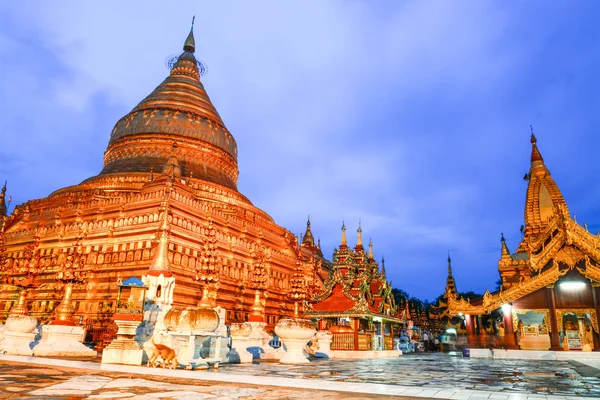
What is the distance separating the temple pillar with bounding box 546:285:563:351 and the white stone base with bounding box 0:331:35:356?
22.8 m

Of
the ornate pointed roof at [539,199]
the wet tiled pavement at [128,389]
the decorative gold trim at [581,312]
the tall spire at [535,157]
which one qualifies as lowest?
the wet tiled pavement at [128,389]

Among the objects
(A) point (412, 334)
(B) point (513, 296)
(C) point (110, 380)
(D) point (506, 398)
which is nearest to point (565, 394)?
(D) point (506, 398)

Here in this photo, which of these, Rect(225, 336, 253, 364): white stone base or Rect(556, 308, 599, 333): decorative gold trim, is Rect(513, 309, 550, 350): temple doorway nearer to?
Rect(556, 308, 599, 333): decorative gold trim

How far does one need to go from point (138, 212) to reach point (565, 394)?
84.5 feet

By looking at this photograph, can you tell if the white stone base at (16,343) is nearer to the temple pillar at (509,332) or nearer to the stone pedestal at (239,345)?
the stone pedestal at (239,345)

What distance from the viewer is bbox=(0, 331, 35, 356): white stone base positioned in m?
15.0

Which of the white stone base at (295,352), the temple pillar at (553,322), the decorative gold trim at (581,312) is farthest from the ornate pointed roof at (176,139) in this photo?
the decorative gold trim at (581,312)

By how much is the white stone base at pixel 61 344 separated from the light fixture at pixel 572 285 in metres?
21.9

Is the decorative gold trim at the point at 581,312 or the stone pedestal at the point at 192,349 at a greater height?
the decorative gold trim at the point at 581,312

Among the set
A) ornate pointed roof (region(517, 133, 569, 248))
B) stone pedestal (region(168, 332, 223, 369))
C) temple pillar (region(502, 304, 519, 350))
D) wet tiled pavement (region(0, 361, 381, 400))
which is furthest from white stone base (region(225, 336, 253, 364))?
ornate pointed roof (region(517, 133, 569, 248))

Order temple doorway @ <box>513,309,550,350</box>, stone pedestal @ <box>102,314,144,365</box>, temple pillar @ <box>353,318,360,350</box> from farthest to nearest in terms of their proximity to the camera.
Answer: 1. temple doorway @ <box>513,309,550,350</box>
2. temple pillar @ <box>353,318,360,350</box>
3. stone pedestal @ <box>102,314,144,365</box>

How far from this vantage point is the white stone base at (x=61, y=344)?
14703mm

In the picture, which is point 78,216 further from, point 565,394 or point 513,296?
point 565,394

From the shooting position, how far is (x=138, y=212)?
2767cm
